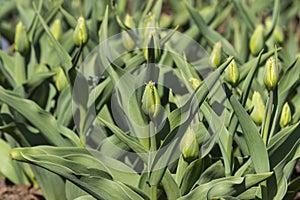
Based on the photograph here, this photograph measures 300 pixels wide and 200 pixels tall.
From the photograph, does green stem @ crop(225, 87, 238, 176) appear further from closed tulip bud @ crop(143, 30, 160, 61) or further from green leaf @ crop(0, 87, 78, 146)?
green leaf @ crop(0, 87, 78, 146)

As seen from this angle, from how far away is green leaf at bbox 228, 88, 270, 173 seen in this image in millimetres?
1550

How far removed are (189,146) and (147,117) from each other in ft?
0.37

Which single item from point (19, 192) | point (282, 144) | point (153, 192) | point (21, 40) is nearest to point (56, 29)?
point (21, 40)

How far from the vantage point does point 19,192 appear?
2.19 meters

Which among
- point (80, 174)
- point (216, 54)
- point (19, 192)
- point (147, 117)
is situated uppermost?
point (216, 54)

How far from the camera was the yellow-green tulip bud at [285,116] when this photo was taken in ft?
5.97

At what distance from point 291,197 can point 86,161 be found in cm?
56

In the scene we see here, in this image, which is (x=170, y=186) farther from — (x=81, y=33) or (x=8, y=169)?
(x=8, y=169)

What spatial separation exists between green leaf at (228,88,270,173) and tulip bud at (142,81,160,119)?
0.55 ft

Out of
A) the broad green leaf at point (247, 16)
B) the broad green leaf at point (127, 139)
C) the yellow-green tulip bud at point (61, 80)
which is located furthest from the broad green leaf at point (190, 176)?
the broad green leaf at point (247, 16)

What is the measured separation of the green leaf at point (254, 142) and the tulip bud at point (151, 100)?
167mm

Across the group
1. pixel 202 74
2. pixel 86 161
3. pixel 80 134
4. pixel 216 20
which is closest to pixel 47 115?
pixel 80 134

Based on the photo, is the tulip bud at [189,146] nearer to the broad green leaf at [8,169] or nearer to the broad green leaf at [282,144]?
the broad green leaf at [282,144]

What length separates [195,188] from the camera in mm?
1622
